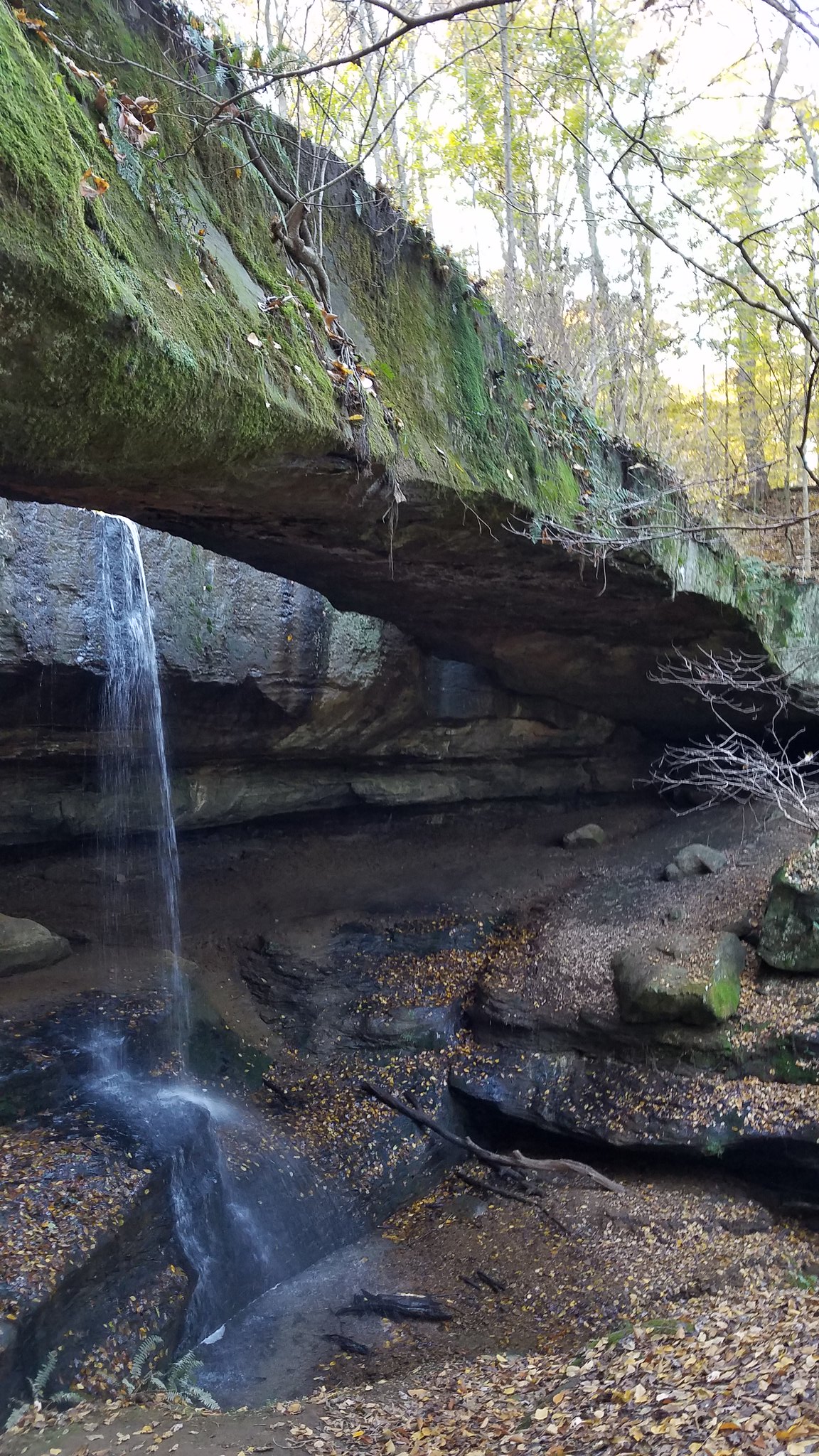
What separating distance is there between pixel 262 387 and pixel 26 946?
284 inches

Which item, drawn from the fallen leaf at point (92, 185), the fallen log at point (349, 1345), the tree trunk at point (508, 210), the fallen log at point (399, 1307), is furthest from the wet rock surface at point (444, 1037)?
the tree trunk at point (508, 210)

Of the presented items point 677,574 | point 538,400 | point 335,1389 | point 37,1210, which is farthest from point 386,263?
point 335,1389

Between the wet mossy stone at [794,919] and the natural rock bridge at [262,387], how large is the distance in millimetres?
3062

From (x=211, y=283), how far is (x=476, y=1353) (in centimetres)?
687

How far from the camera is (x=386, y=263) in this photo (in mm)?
6047

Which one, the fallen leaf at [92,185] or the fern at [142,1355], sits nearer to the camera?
the fallen leaf at [92,185]

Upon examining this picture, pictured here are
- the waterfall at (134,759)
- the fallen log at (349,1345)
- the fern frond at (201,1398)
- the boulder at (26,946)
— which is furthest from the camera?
the boulder at (26,946)

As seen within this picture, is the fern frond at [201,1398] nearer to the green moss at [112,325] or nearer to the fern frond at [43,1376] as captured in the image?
the fern frond at [43,1376]

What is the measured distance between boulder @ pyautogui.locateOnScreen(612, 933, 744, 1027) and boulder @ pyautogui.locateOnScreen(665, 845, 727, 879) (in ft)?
6.91

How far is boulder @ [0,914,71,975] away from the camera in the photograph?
9.24 m

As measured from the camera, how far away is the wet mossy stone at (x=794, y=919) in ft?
28.7

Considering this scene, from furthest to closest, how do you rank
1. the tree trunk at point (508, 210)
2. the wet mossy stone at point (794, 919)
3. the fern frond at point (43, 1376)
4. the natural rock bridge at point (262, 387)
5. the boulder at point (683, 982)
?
the tree trunk at point (508, 210)
the wet mossy stone at point (794, 919)
the boulder at point (683, 982)
the fern frond at point (43, 1376)
the natural rock bridge at point (262, 387)

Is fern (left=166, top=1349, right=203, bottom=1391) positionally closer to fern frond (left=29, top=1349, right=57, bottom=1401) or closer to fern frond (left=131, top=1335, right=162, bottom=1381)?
fern frond (left=131, top=1335, right=162, bottom=1381)

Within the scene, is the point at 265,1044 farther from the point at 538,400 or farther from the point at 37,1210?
the point at 538,400
